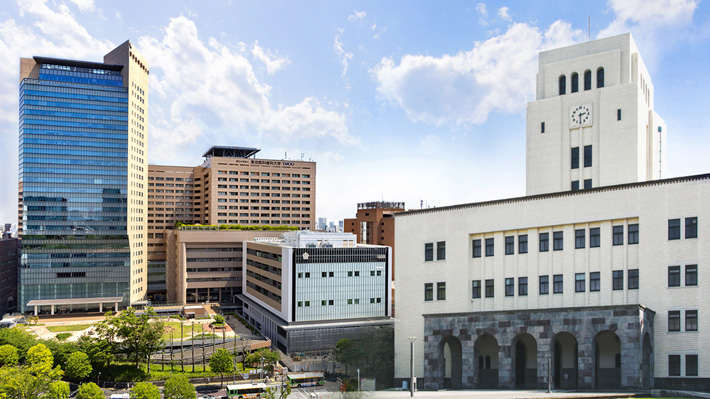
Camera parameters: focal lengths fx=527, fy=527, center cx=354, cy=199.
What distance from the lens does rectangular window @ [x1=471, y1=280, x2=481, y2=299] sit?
35.0 meters

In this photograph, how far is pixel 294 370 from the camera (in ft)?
179

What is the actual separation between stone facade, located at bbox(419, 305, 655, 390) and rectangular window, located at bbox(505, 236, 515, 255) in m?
4.33

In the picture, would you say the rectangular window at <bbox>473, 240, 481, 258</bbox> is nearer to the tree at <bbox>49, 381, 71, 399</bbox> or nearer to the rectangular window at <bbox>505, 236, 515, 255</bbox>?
the rectangular window at <bbox>505, 236, 515, 255</bbox>

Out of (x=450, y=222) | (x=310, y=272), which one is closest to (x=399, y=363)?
(x=450, y=222)

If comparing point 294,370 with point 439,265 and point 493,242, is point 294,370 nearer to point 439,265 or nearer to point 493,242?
point 439,265

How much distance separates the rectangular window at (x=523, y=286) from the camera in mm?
33219

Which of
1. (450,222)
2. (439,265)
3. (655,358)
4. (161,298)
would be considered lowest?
(161,298)

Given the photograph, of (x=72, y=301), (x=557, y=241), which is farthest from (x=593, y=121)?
(x=72, y=301)

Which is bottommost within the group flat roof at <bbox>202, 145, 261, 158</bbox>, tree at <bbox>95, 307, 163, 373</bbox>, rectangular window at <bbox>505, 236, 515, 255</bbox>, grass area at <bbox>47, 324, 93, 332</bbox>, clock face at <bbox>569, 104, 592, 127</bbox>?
grass area at <bbox>47, 324, 93, 332</bbox>

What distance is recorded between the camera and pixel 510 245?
34031mm

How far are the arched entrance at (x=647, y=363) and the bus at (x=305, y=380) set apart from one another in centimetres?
3077

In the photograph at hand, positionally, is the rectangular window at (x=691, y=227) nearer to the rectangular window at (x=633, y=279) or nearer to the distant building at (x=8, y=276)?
the rectangular window at (x=633, y=279)

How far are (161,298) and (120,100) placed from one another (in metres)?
42.4

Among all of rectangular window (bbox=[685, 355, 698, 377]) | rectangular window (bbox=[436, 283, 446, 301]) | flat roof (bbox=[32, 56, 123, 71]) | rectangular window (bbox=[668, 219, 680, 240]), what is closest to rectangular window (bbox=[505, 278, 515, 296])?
rectangular window (bbox=[436, 283, 446, 301])
